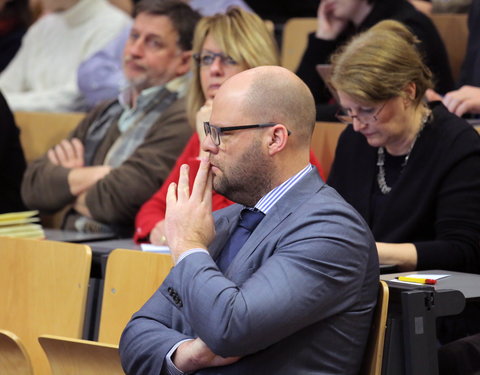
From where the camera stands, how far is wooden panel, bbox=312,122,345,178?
3447 mm

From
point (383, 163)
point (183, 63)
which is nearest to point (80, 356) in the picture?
point (383, 163)

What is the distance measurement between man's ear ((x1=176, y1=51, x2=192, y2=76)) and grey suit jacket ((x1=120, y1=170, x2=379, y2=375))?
6.65ft

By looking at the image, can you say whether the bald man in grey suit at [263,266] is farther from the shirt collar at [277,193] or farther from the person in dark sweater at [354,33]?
the person in dark sweater at [354,33]

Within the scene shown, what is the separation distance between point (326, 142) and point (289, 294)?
166cm

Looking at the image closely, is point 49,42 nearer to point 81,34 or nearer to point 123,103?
point 81,34

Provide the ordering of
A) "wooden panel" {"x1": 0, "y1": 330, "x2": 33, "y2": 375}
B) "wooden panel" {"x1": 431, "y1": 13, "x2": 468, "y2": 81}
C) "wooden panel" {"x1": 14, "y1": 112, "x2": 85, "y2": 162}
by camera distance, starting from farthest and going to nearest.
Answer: "wooden panel" {"x1": 14, "y1": 112, "x2": 85, "y2": 162}, "wooden panel" {"x1": 431, "y1": 13, "x2": 468, "y2": 81}, "wooden panel" {"x1": 0, "y1": 330, "x2": 33, "y2": 375}

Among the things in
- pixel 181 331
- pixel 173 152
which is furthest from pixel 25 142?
pixel 181 331

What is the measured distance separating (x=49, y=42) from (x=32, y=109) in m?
0.63

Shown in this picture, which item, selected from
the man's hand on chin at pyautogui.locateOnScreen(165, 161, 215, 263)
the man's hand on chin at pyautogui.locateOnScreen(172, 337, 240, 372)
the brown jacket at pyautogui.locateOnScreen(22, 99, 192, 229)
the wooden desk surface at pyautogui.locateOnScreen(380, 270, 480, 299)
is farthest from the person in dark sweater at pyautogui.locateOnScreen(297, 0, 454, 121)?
the man's hand on chin at pyautogui.locateOnScreen(172, 337, 240, 372)

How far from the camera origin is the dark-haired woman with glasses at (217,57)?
339 cm

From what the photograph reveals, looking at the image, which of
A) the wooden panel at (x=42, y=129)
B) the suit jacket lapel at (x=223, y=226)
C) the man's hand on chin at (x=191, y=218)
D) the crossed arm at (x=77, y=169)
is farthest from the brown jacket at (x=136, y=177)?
the man's hand on chin at (x=191, y=218)

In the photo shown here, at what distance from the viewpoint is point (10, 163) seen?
4180 millimetres

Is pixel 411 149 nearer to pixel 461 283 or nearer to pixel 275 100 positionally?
pixel 461 283

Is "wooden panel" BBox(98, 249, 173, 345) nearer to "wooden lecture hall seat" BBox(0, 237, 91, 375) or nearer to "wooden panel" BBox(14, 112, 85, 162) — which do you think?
"wooden lecture hall seat" BBox(0, 237, 91, 375)
